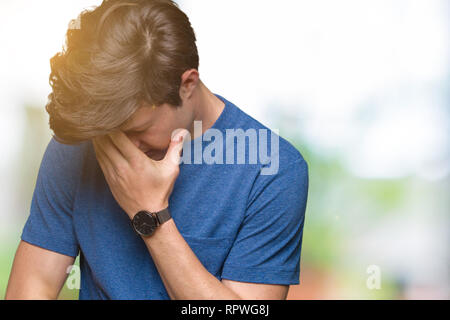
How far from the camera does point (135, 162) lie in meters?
1.09

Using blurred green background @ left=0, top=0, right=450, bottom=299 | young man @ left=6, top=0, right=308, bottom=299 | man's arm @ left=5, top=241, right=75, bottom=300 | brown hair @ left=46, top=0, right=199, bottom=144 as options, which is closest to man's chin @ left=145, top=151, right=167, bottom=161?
young man @ left=6, top=0, right=308, bottom=299

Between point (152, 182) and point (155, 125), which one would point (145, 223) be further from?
point (155, 125)

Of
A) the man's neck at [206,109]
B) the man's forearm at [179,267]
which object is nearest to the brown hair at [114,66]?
the man's neck at [206,109]

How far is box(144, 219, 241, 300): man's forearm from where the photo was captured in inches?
42.4

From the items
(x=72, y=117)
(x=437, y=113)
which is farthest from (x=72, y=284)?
(x=437, y=113)

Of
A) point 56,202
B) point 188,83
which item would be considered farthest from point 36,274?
point 188,83

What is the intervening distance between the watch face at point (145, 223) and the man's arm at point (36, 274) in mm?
241

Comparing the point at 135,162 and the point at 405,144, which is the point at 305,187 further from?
the point at 405,144

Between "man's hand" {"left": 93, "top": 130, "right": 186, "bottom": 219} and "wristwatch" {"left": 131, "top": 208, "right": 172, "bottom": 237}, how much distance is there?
12 mm

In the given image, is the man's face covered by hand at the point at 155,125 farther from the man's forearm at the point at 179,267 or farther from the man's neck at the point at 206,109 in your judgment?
the man's forearm at the point at 179,267

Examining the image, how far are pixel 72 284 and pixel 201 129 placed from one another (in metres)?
0.86

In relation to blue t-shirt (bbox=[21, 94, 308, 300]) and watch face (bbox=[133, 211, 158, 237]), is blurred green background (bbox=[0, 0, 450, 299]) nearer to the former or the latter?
blue t-shirt (bbox=[21, 94, 308, 300])

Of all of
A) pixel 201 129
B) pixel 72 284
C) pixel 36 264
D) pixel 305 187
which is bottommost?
pixel 72 284

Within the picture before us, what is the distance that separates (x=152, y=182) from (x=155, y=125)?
115 mm
